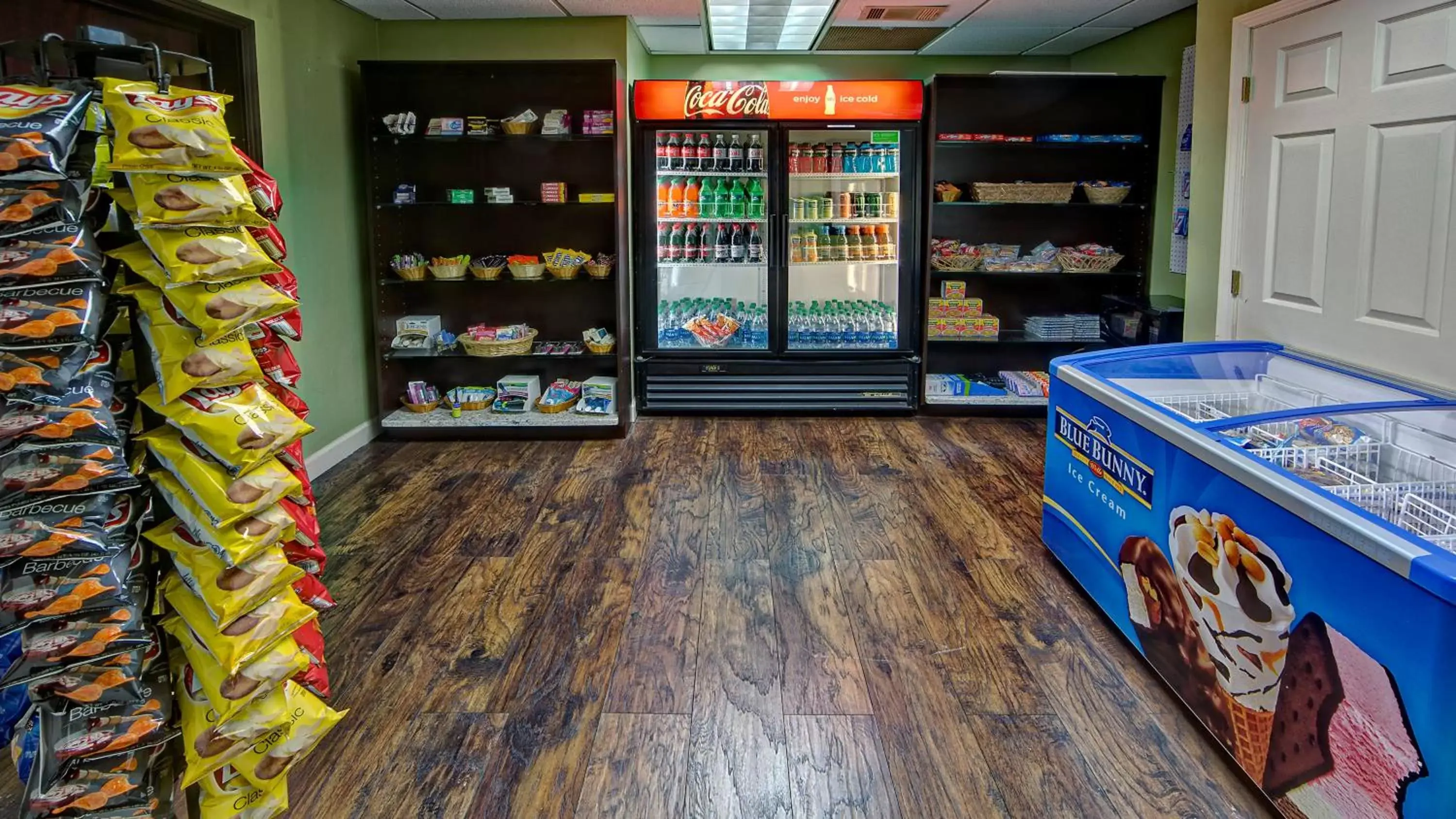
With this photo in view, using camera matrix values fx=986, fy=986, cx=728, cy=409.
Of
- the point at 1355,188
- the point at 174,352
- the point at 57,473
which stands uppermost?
the point at 1355,188

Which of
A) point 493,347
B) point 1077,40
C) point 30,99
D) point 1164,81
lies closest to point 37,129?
point 30,99

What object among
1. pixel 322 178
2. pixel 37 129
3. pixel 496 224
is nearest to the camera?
pixel 37 129

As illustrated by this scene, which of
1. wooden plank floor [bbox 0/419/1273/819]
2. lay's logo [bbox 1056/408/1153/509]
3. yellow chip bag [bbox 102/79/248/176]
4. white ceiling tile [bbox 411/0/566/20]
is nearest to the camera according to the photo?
yellow chip bag [bbox 102/79/248/176]

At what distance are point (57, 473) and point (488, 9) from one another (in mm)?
4248

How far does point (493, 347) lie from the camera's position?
222 inches

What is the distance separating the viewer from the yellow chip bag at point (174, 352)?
6.01 ft

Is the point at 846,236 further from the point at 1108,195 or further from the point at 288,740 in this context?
the point at 288,740

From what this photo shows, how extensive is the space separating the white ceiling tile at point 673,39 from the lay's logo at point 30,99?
4.44 meters

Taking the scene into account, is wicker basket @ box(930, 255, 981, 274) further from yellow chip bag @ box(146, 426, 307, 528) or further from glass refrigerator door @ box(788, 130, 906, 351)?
yellow chip bag @ box(146, 426, 307, 528)

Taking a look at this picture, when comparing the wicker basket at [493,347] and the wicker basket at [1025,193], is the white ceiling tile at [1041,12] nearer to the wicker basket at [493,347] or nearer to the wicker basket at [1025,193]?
the wicker basket at [1025,193]

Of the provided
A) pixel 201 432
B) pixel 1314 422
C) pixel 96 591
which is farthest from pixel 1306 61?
pixel 96 591

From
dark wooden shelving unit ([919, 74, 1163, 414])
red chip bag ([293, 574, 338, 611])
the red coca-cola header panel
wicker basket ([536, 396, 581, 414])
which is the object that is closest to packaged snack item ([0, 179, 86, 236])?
red chip bag ([293, 574, 338, 611])

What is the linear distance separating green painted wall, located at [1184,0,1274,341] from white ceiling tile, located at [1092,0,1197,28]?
64.3 inches

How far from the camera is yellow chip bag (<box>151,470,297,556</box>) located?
73.5 inches
